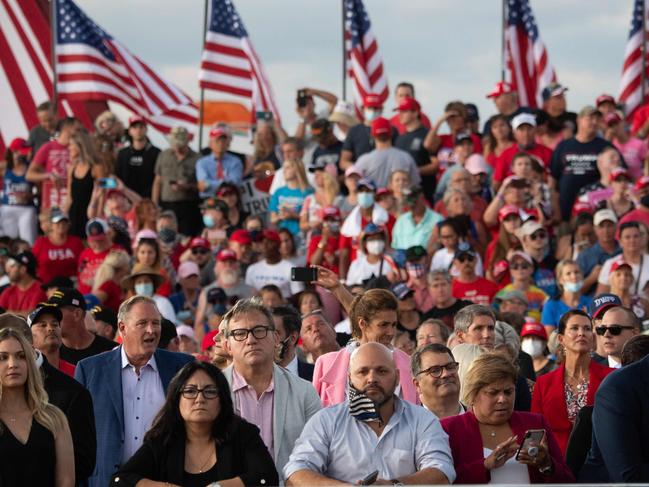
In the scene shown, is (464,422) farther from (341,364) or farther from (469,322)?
(469,322)

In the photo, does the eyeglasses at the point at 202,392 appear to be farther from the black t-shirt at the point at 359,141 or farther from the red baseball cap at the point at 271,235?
the black t-shirt at the point at 359,141

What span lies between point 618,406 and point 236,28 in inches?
673

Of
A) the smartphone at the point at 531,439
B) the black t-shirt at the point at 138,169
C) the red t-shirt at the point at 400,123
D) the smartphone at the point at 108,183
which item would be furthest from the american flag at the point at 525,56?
the smartphone at the point at 531,439

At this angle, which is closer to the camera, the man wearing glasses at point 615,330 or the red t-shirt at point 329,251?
the man wearing glasses at point 615,330

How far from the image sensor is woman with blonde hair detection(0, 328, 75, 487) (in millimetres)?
8273

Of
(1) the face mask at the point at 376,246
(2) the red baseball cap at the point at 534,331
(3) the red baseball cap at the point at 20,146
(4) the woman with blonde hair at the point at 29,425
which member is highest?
(3) the red baseball cap at the point at 20,146

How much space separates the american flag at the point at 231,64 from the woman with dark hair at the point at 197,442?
16.0 metres

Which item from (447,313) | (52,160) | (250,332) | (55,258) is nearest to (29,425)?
(250,332)

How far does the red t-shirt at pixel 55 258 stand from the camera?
18.6m

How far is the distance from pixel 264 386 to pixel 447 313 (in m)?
5.48

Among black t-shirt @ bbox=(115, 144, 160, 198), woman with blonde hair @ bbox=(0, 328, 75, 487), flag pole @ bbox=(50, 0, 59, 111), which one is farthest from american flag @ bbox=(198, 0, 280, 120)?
woman with blonde hair @ bbox=(0, 328, 75, 487)

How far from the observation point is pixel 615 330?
1086cm

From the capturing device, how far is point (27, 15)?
2386cm

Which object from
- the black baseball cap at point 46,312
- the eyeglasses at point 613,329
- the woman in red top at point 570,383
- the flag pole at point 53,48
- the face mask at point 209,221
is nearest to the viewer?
the woman in red top at point 570,383
